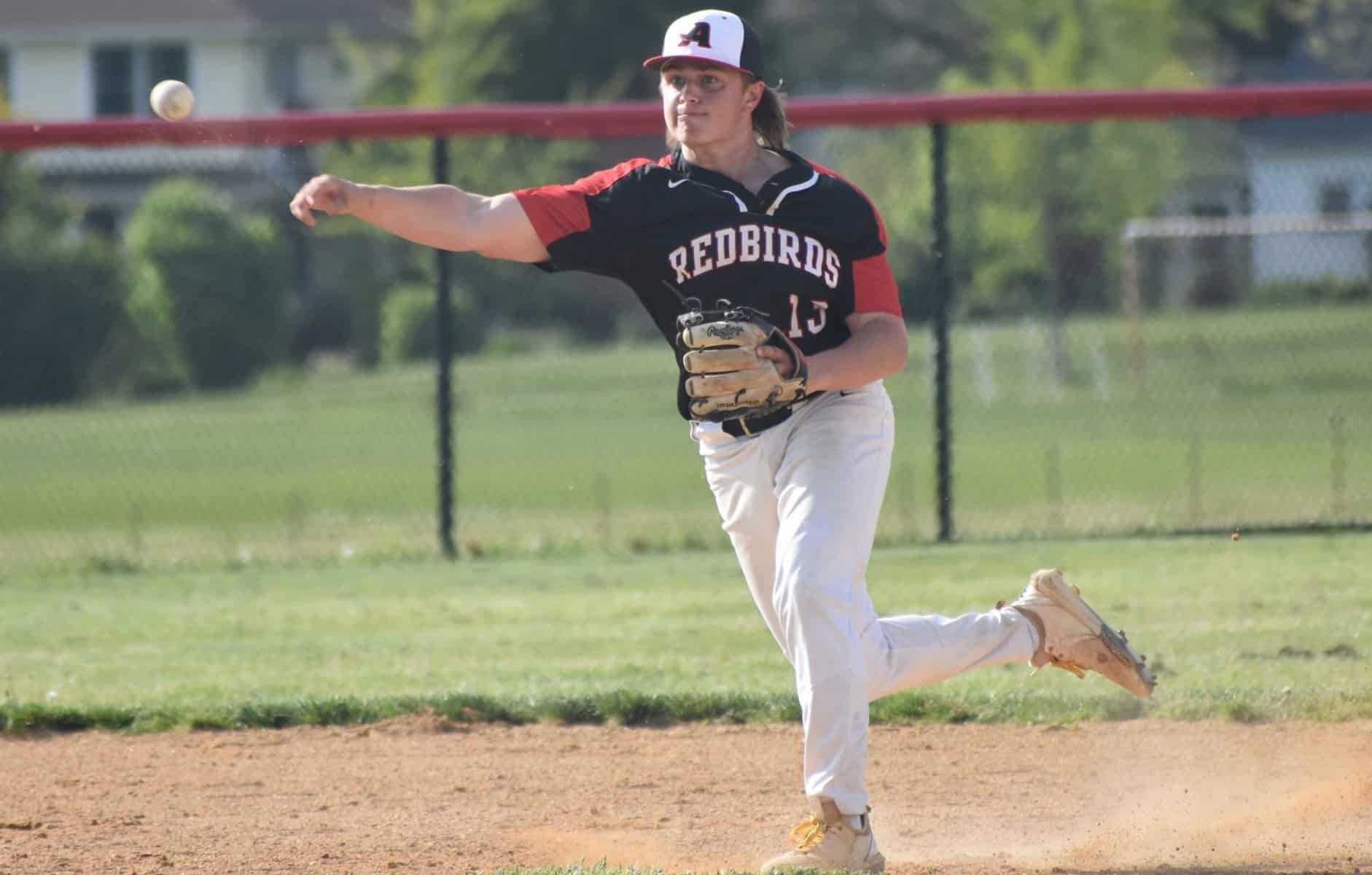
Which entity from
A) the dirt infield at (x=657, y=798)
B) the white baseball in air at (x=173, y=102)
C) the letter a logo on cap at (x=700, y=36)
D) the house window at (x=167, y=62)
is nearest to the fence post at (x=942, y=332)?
the dirt infield at (x=657, y=798)

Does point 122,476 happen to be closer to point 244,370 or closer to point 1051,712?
point 244,370

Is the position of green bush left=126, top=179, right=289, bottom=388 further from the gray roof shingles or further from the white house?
the gray roof shingles

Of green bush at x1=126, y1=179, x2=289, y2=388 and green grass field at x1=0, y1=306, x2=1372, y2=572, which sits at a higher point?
green bush at x1=126, y1=179, x2=289, y2=388

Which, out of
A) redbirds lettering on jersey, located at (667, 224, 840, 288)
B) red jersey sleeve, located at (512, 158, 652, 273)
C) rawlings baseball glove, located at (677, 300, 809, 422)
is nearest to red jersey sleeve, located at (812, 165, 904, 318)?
redbirds lettering on jersey, located at (667, 224, 840, 288)

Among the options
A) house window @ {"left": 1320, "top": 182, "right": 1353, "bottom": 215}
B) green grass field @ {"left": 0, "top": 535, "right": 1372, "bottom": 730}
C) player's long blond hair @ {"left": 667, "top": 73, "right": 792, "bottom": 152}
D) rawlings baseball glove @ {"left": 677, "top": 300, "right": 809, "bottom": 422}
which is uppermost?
house window @ {"left": 1320, "top": 182, "right": 1353, "bottom": 215}

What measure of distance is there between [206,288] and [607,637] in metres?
19.6

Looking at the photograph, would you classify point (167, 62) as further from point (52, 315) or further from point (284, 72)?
point (52, 315)

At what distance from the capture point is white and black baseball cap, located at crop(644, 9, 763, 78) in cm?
429

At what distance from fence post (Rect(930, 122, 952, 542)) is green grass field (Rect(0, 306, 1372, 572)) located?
16.6 inches

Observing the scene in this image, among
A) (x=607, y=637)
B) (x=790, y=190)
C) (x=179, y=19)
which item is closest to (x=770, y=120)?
(x=790, y=190)

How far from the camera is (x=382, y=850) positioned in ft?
15.0

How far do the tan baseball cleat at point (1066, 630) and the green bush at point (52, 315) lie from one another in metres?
17.5

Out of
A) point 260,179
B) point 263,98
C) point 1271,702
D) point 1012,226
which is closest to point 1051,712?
point 1271,702

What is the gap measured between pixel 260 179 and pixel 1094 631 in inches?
1324
